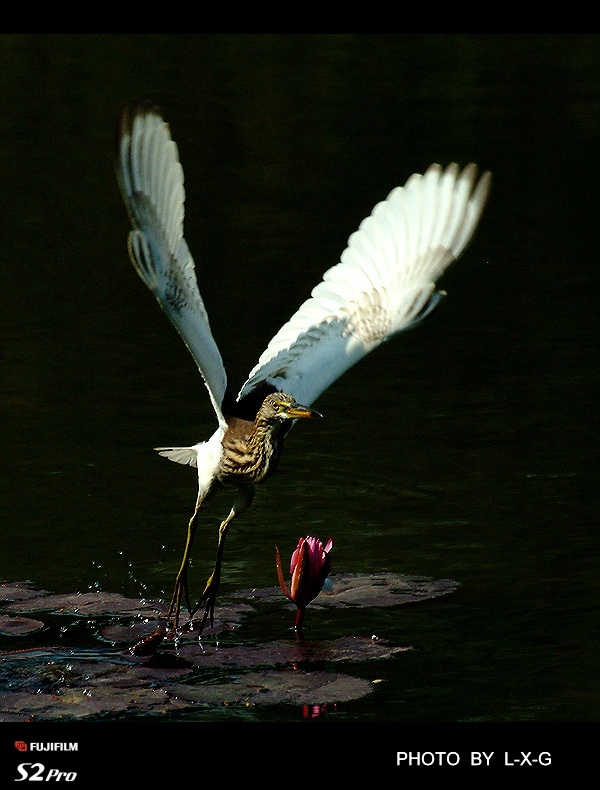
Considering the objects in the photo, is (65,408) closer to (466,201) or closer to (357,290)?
(357,290)

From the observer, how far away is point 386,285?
7.12m

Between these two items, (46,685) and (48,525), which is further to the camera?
(48,525)

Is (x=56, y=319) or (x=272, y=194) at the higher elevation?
(x=272, y=194)

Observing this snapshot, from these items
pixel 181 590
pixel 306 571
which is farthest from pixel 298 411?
pixel 181 590

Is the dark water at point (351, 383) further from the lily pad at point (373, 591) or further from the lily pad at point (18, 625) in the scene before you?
the lily pad at point (18, 625)

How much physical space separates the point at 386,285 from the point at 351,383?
356 centimetres

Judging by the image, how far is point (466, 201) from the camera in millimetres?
6770

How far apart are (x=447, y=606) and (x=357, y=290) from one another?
4.69ft

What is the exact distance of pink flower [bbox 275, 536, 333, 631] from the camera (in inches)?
253

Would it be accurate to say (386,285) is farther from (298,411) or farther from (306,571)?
(306,571)

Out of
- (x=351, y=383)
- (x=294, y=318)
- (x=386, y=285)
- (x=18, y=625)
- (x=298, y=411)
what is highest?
(x=386, y=285)

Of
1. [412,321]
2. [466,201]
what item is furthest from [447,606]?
[466,201]

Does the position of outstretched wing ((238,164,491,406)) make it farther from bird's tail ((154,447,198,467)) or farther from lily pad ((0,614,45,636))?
lily pad ((0,614,45,636))

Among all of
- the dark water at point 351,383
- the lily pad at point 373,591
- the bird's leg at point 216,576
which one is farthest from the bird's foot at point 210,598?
the lily pad at point 373,591
